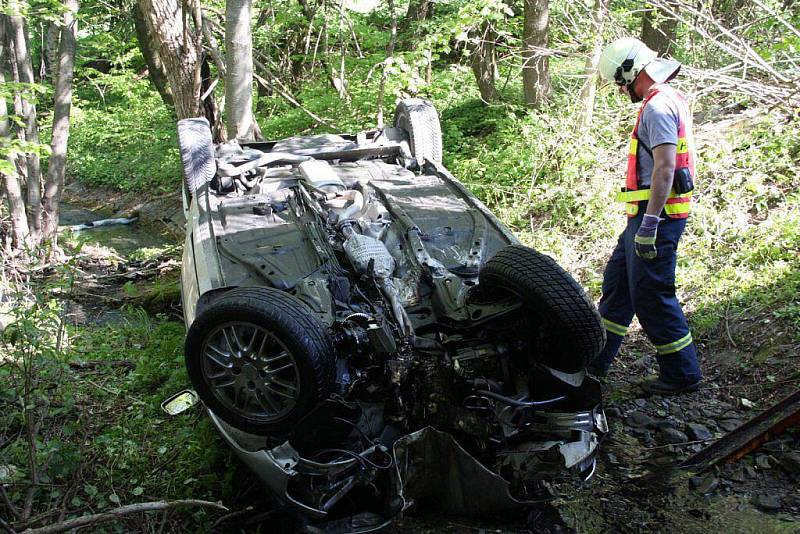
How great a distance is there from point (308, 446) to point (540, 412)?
1.10m

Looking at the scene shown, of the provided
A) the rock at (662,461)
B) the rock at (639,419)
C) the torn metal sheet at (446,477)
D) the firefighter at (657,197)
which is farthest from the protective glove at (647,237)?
the torn metal sheet at (446,477)

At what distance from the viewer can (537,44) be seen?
26.3 feet

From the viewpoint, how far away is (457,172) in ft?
25.7

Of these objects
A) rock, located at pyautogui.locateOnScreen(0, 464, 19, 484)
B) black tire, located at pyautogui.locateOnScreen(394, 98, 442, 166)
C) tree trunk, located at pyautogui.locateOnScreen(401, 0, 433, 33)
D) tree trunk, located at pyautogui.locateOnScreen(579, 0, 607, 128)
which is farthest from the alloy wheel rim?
tree trunk, located at pyautogui.locateOnScreen(401, 0, 433, 33)

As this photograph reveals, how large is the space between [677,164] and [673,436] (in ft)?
5.01

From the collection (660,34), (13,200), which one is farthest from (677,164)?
(13,200)

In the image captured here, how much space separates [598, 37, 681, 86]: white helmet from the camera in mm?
3922

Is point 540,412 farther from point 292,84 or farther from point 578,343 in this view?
point 292,84

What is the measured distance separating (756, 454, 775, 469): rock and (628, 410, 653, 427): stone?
71 centimetres

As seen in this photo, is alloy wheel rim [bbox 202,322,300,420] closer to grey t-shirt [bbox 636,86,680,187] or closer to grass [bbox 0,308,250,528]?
grass [bbox 0,308,250,528]

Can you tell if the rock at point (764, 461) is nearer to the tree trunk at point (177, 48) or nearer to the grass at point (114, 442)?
the grass at point (114, 442)

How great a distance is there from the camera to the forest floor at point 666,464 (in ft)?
10.0

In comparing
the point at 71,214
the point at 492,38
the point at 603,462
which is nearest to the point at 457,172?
the point at 492,38

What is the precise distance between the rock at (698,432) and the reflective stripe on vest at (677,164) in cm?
119
